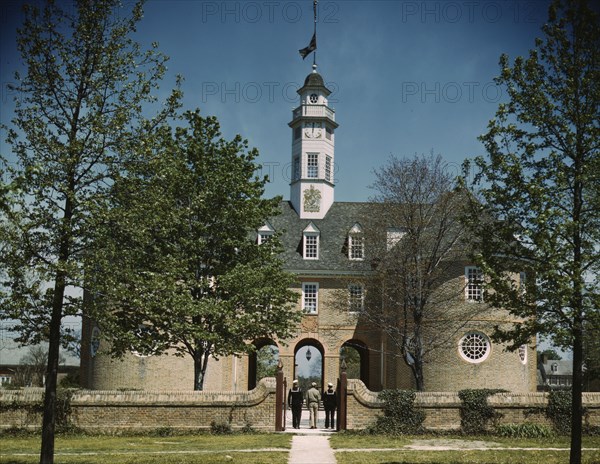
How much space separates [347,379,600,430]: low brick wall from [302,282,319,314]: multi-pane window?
1797 centimetres

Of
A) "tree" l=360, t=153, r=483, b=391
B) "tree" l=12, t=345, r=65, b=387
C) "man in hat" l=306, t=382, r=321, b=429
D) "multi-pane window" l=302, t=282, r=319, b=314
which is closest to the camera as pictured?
"man in hat" l=306, t=382, r=321, b=429

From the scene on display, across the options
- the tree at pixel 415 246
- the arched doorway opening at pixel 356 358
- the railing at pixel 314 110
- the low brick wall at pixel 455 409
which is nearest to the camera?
the low brick wall at pixel 455 409

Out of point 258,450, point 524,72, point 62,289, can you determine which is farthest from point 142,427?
point 524,72

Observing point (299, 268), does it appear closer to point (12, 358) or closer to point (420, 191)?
point (420, 191)

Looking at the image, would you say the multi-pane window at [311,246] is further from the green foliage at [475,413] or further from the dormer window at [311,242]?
the green foliage at [475,413]

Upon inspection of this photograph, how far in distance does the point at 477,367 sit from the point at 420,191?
9089mm

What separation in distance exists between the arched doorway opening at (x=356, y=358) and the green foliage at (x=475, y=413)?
15.6 m

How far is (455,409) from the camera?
22344 millimetres

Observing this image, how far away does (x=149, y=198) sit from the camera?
14680 millimetres

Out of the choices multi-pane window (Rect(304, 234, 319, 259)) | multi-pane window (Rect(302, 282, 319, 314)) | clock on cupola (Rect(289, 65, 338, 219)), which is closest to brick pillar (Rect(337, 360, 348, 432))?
multi-pane window (Rect(302, 282, 319, 314))

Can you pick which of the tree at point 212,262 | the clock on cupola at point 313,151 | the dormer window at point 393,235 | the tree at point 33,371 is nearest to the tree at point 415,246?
the dormer window at point 393,235

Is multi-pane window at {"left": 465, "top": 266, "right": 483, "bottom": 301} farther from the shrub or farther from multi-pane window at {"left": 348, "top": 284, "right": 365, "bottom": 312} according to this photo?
the shrub

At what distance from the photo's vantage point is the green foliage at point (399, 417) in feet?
72.6

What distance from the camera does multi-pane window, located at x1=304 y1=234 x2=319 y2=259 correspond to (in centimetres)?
4172
